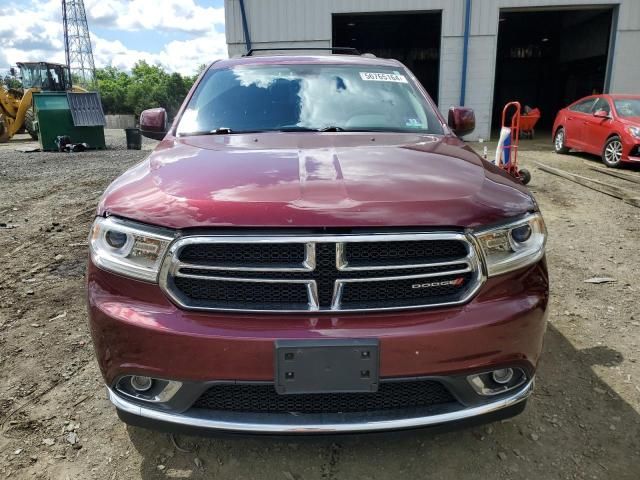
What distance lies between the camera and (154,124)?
336 cm

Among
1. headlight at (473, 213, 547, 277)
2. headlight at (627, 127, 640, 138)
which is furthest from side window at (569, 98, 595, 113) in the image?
headlight at (473, 213, 547, 277)

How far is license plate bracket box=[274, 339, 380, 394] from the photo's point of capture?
5.46 ft

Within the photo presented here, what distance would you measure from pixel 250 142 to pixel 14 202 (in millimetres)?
6038

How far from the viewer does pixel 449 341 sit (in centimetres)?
172

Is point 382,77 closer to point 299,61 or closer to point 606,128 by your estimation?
point 299,61

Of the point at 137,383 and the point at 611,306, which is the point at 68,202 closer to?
the point at 137,383

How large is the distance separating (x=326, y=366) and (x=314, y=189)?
607 millimetres

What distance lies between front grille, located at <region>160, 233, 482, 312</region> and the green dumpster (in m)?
15.1

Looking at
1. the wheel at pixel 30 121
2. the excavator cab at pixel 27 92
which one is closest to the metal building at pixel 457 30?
the wheel at pixel 30 121

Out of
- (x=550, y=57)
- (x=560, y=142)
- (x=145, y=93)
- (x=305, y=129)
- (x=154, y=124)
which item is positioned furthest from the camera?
(x=145, y=93)

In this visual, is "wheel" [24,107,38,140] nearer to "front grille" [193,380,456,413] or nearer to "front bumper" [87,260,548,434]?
"front bumper" [87,260,548,434]

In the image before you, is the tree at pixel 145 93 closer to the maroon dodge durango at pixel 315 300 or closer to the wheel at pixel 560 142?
the wheel at pixel 560 142

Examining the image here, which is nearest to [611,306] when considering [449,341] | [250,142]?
[449,341]

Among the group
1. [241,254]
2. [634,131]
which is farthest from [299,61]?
[634,131]
